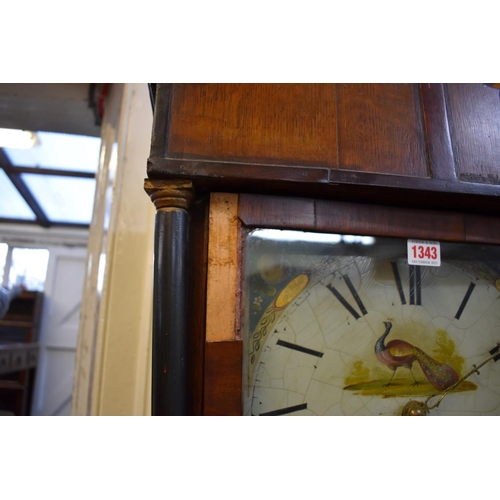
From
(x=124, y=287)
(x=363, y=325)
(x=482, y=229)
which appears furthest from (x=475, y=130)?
(x=124, y=287)

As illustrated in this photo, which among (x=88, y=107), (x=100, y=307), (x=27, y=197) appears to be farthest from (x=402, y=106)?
(x=27, y=197)

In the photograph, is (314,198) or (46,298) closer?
(314,198)

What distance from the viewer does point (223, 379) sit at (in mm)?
589

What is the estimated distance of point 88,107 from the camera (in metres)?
1.75

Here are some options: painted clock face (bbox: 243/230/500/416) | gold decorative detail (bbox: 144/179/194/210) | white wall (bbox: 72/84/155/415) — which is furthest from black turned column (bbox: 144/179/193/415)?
white wall (bbox: 72/84/155/415)

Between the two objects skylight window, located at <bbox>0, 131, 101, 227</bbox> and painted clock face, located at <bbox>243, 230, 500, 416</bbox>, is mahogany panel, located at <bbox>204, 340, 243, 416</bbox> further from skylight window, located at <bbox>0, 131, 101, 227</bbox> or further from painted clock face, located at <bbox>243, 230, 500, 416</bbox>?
skylight window, located at <bbox>0, 131, 101, 227</bbox>

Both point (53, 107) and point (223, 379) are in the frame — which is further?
point (53, 107)

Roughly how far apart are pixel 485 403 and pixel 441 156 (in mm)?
426

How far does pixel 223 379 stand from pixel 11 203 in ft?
9.52

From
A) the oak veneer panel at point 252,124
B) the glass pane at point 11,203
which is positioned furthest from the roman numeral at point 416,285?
the glass pane at point 11,203

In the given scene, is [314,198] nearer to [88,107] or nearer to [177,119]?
[177,119]

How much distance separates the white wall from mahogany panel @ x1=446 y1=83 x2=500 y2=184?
0.83 m

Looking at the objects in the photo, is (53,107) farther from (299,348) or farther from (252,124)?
(299,348)

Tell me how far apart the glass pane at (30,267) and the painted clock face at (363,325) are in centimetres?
321
